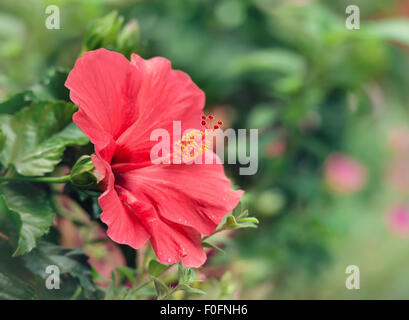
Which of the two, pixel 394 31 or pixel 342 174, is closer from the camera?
pixel 394 31

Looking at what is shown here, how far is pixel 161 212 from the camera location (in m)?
0.32

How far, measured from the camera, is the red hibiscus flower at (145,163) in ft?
1.01

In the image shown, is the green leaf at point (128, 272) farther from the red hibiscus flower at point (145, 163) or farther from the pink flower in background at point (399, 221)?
the pink flower in background at point (399, 221)

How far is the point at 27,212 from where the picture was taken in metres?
0.33

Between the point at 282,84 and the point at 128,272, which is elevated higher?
the point at 282,84

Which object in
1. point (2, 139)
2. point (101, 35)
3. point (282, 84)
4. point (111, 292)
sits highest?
point (282, 84)

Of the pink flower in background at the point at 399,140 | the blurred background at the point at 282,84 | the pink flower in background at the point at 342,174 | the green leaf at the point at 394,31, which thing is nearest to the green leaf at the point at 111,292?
the blurred background at the point at 282,84

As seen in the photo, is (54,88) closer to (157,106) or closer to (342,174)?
(157,106)

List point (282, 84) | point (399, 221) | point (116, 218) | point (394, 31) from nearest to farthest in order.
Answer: point (116, 218) → point (394, 31) → point (282, 84) → point (399, 221)

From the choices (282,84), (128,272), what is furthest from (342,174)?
(128,272)

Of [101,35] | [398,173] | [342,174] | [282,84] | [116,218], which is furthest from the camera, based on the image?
[398,173]

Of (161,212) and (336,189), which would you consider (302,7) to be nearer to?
(336,189)

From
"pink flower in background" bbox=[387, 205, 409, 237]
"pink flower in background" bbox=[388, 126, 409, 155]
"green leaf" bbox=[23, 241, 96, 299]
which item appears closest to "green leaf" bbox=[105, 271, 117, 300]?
"green leaf" bbox=[23, 241, 96, 299]

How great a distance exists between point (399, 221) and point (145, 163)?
1.38 meters
